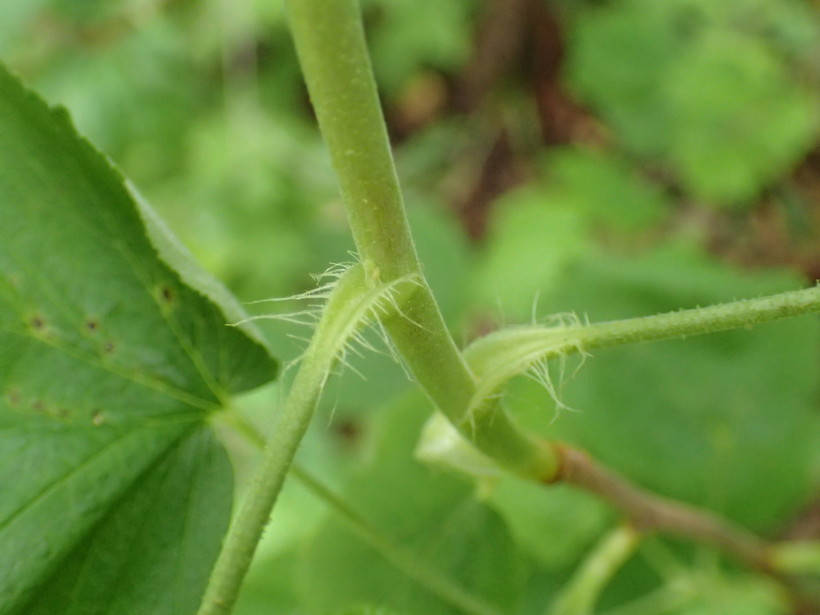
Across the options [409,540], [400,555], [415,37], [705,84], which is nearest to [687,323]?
[400,555]

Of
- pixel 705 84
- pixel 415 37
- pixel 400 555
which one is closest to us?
pixel 400 555

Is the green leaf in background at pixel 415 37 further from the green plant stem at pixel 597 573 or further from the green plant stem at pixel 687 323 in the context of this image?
the green plant stem at pixel 687 323

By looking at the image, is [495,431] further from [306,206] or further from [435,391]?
[306,206]

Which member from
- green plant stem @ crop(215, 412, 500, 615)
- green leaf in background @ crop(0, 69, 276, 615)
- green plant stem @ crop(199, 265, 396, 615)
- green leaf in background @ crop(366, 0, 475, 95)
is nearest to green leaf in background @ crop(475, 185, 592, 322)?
green leaf in background @ crop(366, 0, 475, 95)

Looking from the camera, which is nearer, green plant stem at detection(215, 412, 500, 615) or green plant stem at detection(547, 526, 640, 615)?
green plant stem at detection(215, 412, 500, 615)

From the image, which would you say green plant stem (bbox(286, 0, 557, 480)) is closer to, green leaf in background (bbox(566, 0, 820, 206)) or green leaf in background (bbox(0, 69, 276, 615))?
green leaf in background (bbox(0, 69, 276, 615))

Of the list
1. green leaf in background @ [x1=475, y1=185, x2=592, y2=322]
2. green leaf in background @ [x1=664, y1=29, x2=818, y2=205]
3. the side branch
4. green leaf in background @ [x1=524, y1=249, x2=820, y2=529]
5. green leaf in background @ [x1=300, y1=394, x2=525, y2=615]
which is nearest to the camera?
the side branch

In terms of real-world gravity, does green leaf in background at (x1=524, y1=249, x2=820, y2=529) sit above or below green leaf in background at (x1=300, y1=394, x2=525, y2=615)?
below

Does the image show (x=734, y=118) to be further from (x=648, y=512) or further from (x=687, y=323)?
(x=687, y=323)
